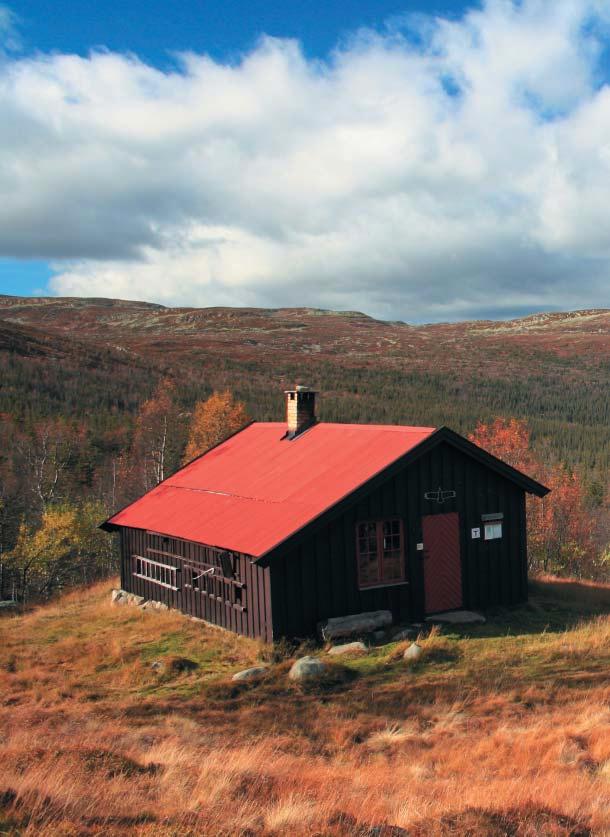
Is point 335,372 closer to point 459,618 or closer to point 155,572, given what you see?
point 155,572

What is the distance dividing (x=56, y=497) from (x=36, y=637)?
80.7 feet

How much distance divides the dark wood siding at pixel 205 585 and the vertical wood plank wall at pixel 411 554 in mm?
536

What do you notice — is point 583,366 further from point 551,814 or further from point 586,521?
point 551,814

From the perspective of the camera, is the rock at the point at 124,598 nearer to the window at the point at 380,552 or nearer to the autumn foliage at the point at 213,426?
the window at the point at 380,552

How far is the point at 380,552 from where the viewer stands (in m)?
17.5

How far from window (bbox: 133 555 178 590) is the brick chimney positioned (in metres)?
5.57

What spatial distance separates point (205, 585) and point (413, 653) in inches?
244

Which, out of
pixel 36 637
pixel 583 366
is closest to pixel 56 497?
pixel 36 637

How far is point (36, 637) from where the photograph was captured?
1834 cm

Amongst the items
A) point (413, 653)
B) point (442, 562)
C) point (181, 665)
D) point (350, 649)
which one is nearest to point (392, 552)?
point (442, 562)

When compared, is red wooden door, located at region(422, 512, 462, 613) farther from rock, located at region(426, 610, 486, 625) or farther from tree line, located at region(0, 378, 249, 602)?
tree line, located at region(0, 378, 249, 602)

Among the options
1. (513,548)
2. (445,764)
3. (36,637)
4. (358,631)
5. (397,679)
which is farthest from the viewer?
(513,548)

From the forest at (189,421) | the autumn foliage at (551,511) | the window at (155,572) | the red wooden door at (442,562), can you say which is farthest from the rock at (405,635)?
the autumn foliage at (551,511)

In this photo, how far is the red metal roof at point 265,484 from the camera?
17.0 meters
